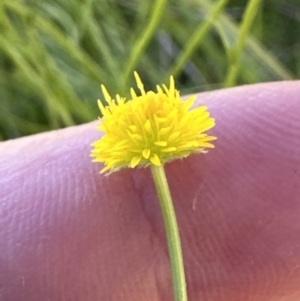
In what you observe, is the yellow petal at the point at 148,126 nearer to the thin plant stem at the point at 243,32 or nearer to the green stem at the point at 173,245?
the green stem at the point at 173,245

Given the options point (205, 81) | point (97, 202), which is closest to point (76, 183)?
Answer: point (97, 202)

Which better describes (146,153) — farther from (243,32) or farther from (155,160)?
(243,32)

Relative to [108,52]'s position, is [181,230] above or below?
below

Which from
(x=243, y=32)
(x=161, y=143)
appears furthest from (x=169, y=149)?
(x=243, y=32)

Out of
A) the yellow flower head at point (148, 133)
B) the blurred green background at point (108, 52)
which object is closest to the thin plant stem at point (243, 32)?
the blurred green background at point (108, 52)

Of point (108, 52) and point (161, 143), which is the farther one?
point (108, 52)

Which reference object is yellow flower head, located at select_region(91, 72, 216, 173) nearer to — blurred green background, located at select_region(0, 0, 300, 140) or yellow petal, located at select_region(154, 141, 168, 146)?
yellow petal, located at select_region(154, 141, 168, 146)
